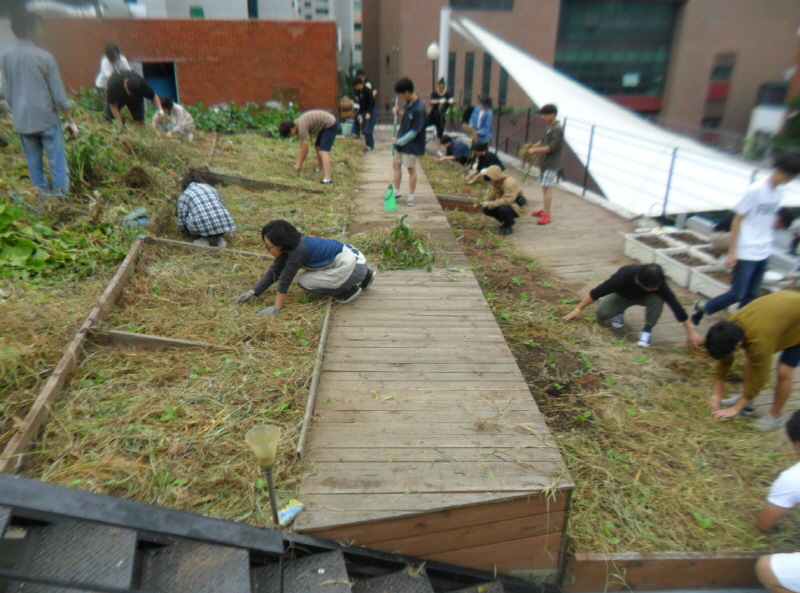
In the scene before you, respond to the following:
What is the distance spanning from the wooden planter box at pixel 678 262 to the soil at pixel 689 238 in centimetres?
59

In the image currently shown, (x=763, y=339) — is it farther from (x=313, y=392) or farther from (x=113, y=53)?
(x=113, y=53)

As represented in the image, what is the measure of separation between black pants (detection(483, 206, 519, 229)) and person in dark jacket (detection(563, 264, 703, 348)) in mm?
2926

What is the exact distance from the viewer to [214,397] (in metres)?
3.30

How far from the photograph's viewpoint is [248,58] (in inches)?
593

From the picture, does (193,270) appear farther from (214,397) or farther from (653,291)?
(653,291)

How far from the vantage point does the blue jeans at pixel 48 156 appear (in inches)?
204

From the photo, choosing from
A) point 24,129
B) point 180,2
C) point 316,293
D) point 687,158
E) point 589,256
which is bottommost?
point 589,256

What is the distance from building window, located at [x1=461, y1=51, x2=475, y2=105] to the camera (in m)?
23.4

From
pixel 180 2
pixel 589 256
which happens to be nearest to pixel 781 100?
pixel 589 256

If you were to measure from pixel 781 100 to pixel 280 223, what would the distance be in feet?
82.2

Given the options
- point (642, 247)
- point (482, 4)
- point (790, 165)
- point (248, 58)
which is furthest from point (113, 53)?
point (482, 4)

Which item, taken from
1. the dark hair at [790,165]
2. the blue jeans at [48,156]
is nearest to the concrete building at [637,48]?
the dark hair at [790,165]

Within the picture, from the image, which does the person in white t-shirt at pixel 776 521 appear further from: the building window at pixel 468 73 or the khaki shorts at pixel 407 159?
the building window at pixel 468 73

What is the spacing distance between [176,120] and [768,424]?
9.45 metres
